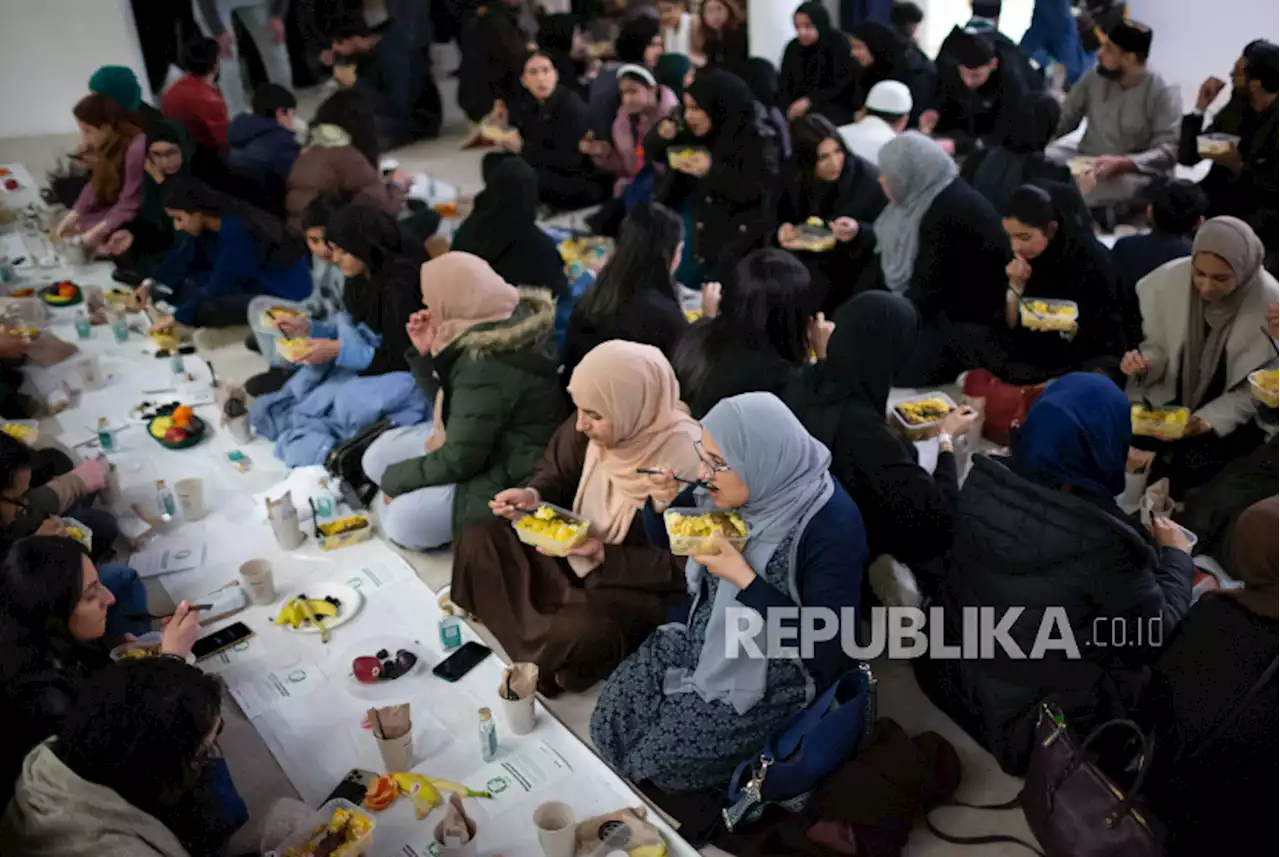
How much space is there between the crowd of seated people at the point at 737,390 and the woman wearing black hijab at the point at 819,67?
→ 30.1 inches

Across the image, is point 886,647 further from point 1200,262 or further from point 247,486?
point 247,486

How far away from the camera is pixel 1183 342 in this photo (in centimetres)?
407

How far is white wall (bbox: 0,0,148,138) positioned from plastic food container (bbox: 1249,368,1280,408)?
9019 millimetres

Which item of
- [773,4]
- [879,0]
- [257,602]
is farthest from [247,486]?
[879,0]

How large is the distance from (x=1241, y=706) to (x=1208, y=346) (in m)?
2.18

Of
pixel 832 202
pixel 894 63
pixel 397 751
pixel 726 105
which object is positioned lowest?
pixel 397 751

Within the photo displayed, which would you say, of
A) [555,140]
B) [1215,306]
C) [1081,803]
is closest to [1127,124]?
[1215,306]

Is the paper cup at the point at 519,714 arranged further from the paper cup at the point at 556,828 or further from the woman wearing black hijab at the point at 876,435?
the woman wearing black hijab at the point at 876,435

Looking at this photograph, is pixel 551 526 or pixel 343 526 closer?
pixel 551 526

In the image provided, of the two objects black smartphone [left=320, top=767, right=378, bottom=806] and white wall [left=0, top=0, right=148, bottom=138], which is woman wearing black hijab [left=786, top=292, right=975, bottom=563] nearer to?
black smartphone [left=320, top=767, right=378, bottom=806]

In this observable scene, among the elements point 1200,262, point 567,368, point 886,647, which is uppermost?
point 1200,262

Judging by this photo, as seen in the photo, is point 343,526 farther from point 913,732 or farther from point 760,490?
point 913,732

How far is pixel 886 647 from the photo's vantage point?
11.4ft

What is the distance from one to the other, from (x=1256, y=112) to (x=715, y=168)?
2.87 m
